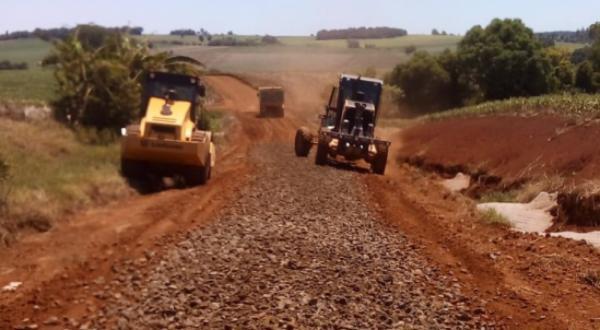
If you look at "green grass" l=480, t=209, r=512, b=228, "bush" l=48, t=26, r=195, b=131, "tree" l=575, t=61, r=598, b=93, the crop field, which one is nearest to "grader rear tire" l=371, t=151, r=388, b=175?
"green grass" l=480, t=209, r=512, b=228

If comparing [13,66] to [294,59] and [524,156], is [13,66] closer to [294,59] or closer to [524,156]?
[294,59]

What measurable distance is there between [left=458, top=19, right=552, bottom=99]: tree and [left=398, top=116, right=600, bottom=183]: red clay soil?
2094 cm

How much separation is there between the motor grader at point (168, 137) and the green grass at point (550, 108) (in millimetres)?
14998

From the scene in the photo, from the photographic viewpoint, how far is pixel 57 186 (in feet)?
59.3

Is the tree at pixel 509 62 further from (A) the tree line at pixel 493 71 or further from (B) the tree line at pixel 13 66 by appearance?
(B) the tree line at pixel 13 66

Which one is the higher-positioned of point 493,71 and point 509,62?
point 509,62

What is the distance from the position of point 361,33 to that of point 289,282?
150414 mm

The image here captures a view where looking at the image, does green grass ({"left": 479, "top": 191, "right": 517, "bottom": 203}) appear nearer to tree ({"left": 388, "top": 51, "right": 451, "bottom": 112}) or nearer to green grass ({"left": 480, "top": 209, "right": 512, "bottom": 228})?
green grass ({"left": 480, "top": 209, "right": 512, "bottom": 228})

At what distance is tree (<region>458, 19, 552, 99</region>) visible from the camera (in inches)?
2382

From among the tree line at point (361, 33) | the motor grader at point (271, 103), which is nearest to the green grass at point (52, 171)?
the motor grader at point (271, 103)

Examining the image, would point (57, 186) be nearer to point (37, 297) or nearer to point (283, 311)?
point (37, 297)

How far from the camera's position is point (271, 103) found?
173ft

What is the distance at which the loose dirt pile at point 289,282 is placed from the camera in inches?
386

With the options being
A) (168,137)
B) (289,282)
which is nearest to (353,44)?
(168,137)
